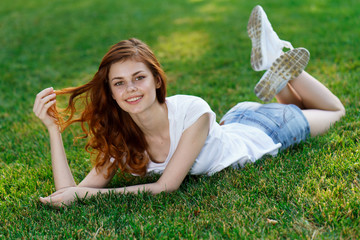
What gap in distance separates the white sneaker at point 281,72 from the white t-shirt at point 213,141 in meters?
0.53

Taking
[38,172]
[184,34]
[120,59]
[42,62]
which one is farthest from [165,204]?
[184,34]

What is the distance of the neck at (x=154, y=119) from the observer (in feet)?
Answer: 10.1

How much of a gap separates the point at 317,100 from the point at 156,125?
169 cm

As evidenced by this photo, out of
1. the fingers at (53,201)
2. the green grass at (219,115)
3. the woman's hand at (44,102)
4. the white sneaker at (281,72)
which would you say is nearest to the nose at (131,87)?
the woman's hand at (44,102)

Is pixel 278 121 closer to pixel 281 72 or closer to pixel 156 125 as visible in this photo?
pixel 281 72

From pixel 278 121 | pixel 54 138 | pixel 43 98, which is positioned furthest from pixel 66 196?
pixel 278 121

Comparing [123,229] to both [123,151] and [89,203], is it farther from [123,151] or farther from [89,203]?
[123,151]

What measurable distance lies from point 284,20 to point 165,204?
21.0 ft

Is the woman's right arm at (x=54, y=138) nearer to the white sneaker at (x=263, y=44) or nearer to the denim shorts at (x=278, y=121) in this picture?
the denim shorts at (x=278, y=121)

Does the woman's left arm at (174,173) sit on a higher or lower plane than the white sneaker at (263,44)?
lower

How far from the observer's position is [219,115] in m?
4.60

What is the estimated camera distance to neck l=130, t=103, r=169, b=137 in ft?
10.1

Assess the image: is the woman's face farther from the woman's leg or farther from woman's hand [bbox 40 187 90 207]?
the woman's leg

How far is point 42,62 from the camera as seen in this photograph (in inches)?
286
